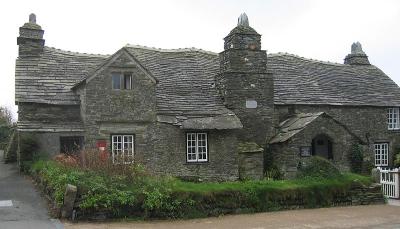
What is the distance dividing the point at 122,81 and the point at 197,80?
6093 millimetres

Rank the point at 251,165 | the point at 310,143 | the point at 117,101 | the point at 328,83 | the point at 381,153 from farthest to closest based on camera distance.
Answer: the point at 328,83 → the point at 381,153 → the point at 251,165 → the point at 310,143 → the point at 117,101

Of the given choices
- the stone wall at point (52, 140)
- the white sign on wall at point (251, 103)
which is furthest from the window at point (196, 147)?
the stone wall at point (52, 140)

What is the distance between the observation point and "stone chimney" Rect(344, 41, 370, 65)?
35.8 meters

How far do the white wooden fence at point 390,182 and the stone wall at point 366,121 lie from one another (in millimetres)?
7028

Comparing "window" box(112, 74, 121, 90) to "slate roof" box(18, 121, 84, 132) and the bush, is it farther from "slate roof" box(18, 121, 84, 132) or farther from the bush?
the bush

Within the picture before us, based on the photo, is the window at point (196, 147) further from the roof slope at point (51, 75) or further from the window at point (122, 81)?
the roof slope at point (51, 75)

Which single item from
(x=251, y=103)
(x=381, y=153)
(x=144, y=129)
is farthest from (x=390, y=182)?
(x=144, y=129)

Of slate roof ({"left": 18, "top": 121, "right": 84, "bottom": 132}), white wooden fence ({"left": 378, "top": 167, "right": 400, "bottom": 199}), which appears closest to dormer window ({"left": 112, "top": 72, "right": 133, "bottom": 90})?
slate roof ({"left": 18, "top": 121, "right": 84, "bottom": 132})

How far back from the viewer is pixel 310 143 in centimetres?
2414

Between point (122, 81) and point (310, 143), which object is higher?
point (122, 81)

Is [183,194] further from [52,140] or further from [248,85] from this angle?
[248,85]

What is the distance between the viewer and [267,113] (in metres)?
26.4

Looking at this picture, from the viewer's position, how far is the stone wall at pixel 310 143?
23.8 metres

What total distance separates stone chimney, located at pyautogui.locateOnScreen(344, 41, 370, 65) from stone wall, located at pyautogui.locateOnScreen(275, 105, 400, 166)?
6022 mm
